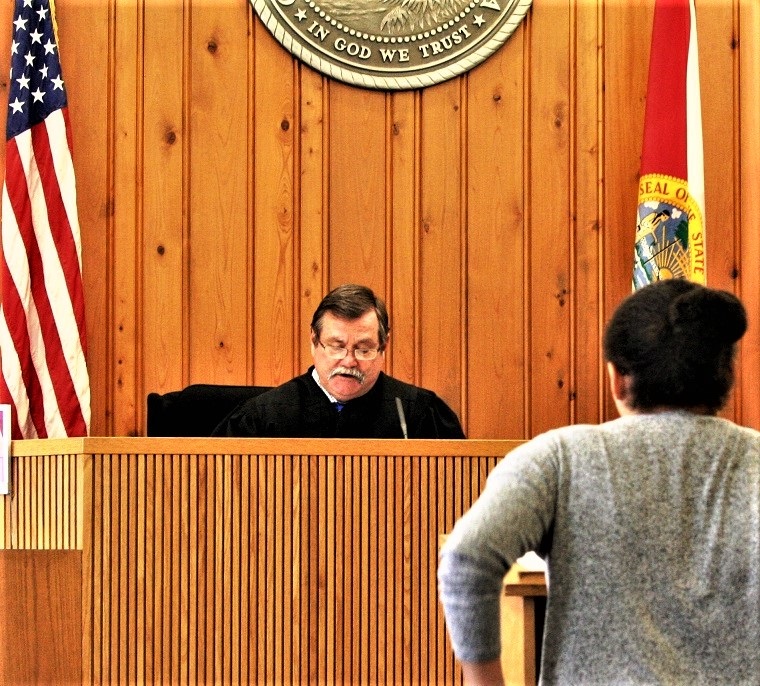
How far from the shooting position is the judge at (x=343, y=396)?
3.73 m

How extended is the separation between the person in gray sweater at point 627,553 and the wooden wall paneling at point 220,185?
295 centimetres

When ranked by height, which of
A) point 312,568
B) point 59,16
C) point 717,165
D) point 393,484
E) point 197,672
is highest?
point 59,16

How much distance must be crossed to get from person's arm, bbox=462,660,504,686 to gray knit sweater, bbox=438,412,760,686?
17mm

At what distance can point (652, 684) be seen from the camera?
1.38 metres

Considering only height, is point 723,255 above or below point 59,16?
below

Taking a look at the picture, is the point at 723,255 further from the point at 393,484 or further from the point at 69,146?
the point at 69,146

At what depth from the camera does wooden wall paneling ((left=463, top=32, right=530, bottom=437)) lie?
172 inches

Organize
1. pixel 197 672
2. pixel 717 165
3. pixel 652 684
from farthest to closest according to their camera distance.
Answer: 1. pixel 717 165
2. pixel 197 672
3. pixel 652 684

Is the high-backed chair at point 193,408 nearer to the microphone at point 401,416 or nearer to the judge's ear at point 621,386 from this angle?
the microphone at point 401,416

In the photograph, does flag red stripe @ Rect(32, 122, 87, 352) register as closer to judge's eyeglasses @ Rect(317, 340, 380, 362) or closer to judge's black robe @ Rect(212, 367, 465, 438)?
judge's black robe @ Rect(212, 367, 465, 438)

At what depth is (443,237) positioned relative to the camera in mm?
4402

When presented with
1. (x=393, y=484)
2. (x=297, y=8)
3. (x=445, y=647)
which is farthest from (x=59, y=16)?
(x=445, y=647)

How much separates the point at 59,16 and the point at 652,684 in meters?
3.63

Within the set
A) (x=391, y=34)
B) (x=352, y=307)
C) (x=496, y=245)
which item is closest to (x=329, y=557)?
(x=352, y=307)
